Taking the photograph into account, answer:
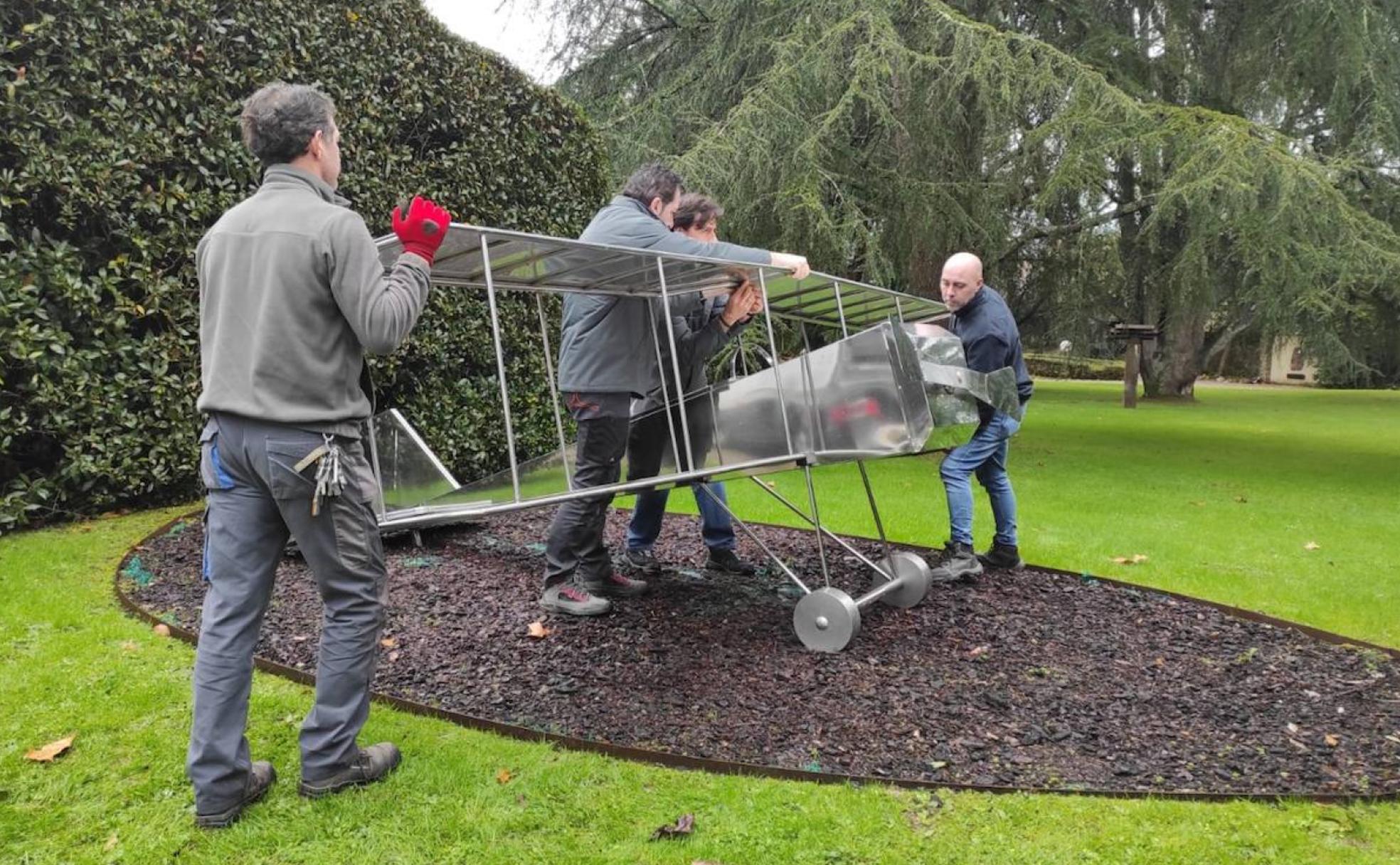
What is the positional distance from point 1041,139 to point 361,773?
26.9 feet

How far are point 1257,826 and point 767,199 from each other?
22.8 ft

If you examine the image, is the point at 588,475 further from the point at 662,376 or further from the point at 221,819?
the point at 221,819

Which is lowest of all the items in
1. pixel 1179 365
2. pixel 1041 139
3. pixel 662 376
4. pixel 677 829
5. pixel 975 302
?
pixel 1179 365

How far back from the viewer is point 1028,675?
3502mm

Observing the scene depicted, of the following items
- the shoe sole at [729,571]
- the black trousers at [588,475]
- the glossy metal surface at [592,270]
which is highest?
the glossy metal surface at [592,270]

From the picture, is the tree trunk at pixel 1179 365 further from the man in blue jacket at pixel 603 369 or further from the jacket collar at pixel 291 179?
the jacket collar at pixel 291 179

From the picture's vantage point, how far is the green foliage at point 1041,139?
8023mm

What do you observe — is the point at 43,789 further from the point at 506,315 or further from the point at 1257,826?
the point at 506,315

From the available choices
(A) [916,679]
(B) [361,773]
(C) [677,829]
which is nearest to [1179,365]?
(A) [916,679]

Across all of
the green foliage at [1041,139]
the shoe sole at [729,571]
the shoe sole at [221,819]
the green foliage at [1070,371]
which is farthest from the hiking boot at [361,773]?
the green foliage at [1070,371]

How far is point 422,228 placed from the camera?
2.39 m

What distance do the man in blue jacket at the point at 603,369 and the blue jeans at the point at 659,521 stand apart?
2.53 ft

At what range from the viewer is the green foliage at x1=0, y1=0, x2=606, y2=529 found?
4.83m

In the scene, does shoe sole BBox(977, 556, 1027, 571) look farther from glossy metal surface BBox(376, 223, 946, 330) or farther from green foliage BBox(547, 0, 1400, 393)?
green foliage BBox(547, 0, 1400, 393)
